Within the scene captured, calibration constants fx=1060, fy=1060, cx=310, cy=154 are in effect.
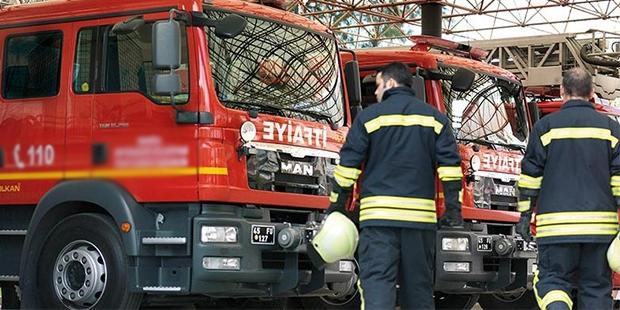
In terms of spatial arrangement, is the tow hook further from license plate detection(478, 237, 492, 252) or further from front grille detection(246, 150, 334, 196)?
front grille detection(246, 150, 334, 196)

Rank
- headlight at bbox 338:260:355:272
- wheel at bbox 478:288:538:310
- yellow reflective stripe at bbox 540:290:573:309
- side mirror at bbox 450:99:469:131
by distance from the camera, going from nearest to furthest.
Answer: yellow reflective stripe at bbox 540:290:573:309
headlight at bbox 338:260:355:272
side mirror at bbox 450:99:469:131
wheel at bbox 478:288:538:310

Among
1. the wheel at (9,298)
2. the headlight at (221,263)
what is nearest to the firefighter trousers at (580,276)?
the headlight at (221,263)

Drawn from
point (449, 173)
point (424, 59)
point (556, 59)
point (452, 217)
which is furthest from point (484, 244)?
point (556, 59)

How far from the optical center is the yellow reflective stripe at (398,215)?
6.34 m

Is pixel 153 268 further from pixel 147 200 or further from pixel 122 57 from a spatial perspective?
pixel 122 57

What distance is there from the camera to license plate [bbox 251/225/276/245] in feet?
24.2

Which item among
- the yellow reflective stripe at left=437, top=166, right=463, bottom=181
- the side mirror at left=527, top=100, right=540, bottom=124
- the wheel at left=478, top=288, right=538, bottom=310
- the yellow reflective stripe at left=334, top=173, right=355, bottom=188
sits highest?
the side mirror at left=527, top=100, right=540, bottom=124

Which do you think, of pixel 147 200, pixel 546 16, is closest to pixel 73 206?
pixel 147 200

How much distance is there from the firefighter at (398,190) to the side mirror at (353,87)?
245 cm

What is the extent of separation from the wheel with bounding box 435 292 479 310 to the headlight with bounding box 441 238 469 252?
121cm

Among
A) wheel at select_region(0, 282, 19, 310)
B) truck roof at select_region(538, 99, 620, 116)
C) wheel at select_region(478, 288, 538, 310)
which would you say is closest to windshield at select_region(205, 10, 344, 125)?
wheel at select_region(0, 282, 19, 310)

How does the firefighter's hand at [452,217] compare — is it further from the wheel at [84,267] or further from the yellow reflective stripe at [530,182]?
the wheel at [84,267]

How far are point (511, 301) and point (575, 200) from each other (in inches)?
195

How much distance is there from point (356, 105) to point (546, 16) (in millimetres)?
26799
